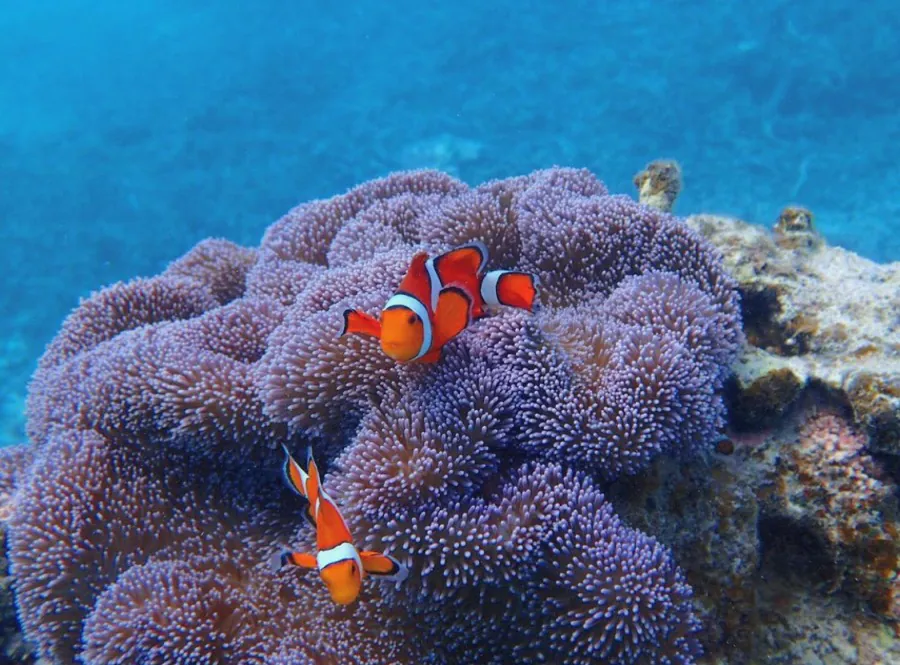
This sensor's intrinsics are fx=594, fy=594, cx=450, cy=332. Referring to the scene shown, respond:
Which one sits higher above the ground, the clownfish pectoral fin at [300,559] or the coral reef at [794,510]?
the clownfish pectoral fin at [300,559]

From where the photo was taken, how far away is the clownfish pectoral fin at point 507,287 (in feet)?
6.52

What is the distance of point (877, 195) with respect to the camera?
1488cm

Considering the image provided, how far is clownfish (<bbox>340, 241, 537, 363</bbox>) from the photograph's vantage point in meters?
1.70

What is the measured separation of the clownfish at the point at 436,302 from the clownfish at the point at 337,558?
45cm

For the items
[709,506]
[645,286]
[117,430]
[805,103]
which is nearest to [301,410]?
[117,430]

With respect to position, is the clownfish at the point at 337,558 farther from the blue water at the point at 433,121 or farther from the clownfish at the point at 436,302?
the blue water at the point at 433,121

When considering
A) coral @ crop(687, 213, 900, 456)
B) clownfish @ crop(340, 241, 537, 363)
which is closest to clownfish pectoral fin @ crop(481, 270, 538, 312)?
clownfish @ crop(340, 241, 537, 363)

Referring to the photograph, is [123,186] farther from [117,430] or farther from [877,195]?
[877,195]

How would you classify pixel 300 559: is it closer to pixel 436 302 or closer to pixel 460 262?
pixel 436 302

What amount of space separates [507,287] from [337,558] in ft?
3.28

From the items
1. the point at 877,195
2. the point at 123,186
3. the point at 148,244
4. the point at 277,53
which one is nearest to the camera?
the point at 877,195

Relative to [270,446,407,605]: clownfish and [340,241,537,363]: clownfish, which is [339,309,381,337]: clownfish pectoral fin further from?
[270,446,407,605]: clownfish

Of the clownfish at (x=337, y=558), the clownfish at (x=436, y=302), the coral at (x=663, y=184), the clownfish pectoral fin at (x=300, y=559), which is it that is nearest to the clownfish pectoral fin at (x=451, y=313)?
the clownfish at (x=436, y=302)

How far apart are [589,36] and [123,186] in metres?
18.1
